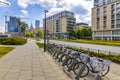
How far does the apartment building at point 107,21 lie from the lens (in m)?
79.1

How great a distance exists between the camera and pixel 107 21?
84.6 metres

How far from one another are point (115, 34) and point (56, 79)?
Answer: 245 ft

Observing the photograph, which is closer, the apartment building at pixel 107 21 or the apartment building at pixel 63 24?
the apartment building at pixel 107 21

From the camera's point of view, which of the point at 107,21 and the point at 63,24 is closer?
the point at 107,21

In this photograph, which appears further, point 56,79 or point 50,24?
point 50,24

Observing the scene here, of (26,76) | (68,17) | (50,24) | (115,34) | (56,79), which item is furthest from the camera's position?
(50,24)

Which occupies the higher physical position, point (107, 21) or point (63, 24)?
point (63, 24)

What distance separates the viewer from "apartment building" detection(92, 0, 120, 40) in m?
79.1

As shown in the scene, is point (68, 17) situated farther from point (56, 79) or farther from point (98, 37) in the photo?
point (56, 79)

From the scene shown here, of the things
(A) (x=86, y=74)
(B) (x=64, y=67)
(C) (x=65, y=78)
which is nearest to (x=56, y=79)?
(C) (x=65, y=78)

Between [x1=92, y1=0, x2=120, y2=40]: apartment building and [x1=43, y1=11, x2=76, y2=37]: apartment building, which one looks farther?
[x1=43, y1=11, x2=76, y2=37]: apartment building

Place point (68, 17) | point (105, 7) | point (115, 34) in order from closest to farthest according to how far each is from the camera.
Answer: point (115, 34) → point (105, 7) → point (68, 17)

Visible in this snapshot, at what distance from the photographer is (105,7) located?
8650 cm

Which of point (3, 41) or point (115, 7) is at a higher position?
point (115, 7)
